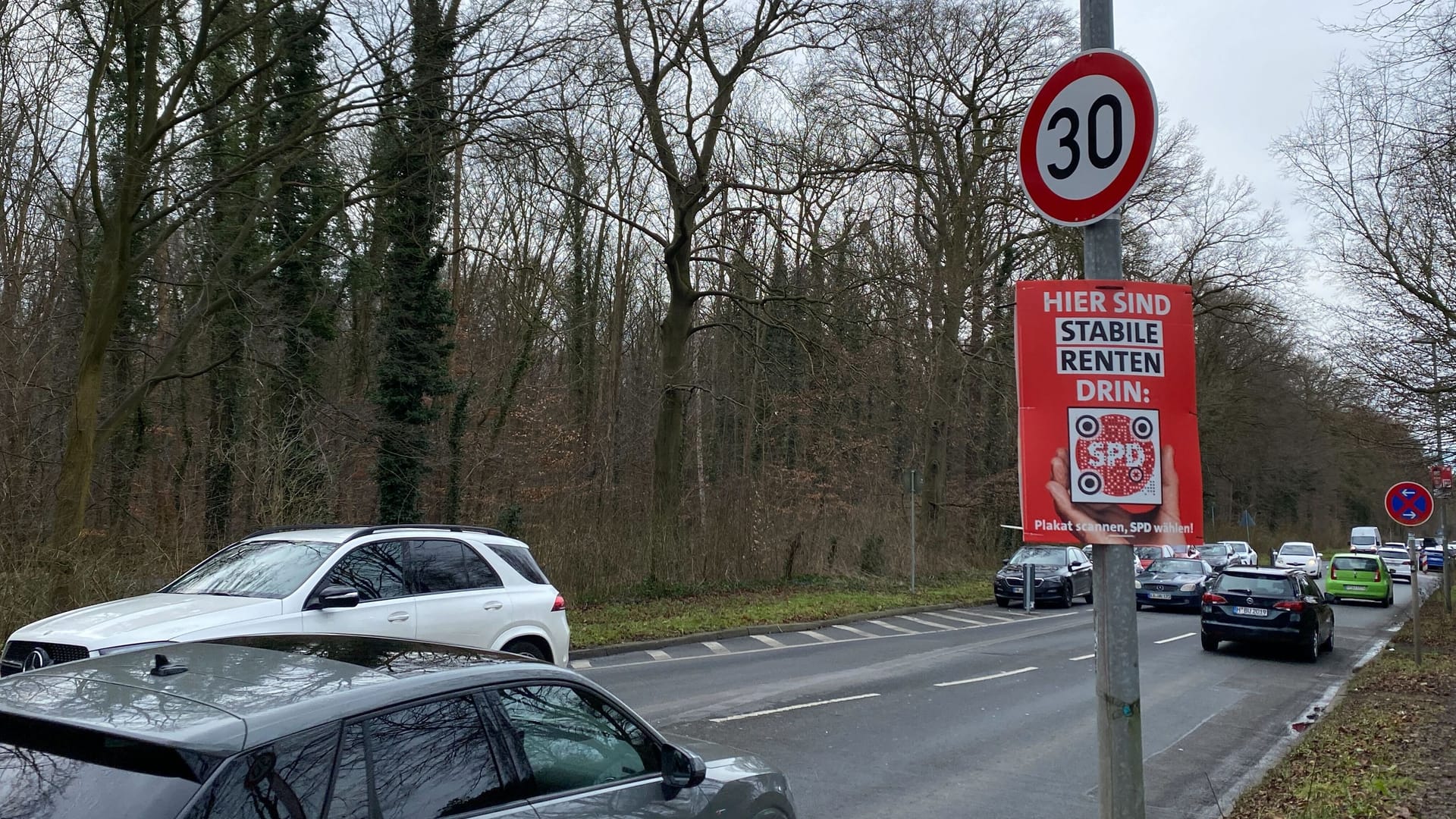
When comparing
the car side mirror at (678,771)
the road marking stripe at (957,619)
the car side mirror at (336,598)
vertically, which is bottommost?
the road marking stripe at (957,619)

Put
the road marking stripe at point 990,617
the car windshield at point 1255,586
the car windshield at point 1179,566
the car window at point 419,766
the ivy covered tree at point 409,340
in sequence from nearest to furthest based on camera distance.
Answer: the car window at point 419,766 < the car windshield at point 1255,586 < the ivy covered tree at point 409,340 < the road marking stripe at point 990,617 < the car windshield at point 1179,566

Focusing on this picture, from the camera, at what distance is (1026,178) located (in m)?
4.01

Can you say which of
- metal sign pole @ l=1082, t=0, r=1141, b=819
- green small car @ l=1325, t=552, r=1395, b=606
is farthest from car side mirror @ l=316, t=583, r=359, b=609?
green small car @ l=1325, t=552, r=1395, b=606

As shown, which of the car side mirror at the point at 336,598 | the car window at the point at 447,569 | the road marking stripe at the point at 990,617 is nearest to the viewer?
the car side mirror at the point at 336,598

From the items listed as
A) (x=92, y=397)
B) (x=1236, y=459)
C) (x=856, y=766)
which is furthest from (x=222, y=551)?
(x=1236, y=459)

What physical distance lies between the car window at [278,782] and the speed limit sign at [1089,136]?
10.2 feet

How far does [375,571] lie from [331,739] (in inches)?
215

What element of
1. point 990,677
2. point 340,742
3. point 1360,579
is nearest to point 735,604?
point 990,677

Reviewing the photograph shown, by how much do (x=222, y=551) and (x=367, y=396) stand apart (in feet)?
39.1

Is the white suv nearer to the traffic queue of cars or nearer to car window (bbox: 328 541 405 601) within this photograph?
car window (bbox: 328 541 405 601)

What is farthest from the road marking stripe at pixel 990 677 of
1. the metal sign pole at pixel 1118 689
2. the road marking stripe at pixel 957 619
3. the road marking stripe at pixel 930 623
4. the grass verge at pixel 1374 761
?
the metal sign pole at pixel 1118 689

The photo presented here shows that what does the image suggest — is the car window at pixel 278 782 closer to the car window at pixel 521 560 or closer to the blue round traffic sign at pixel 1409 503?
the car window at pixel 521 560

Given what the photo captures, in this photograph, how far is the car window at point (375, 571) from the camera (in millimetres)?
7727

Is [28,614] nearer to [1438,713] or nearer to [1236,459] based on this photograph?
[1438,713]
